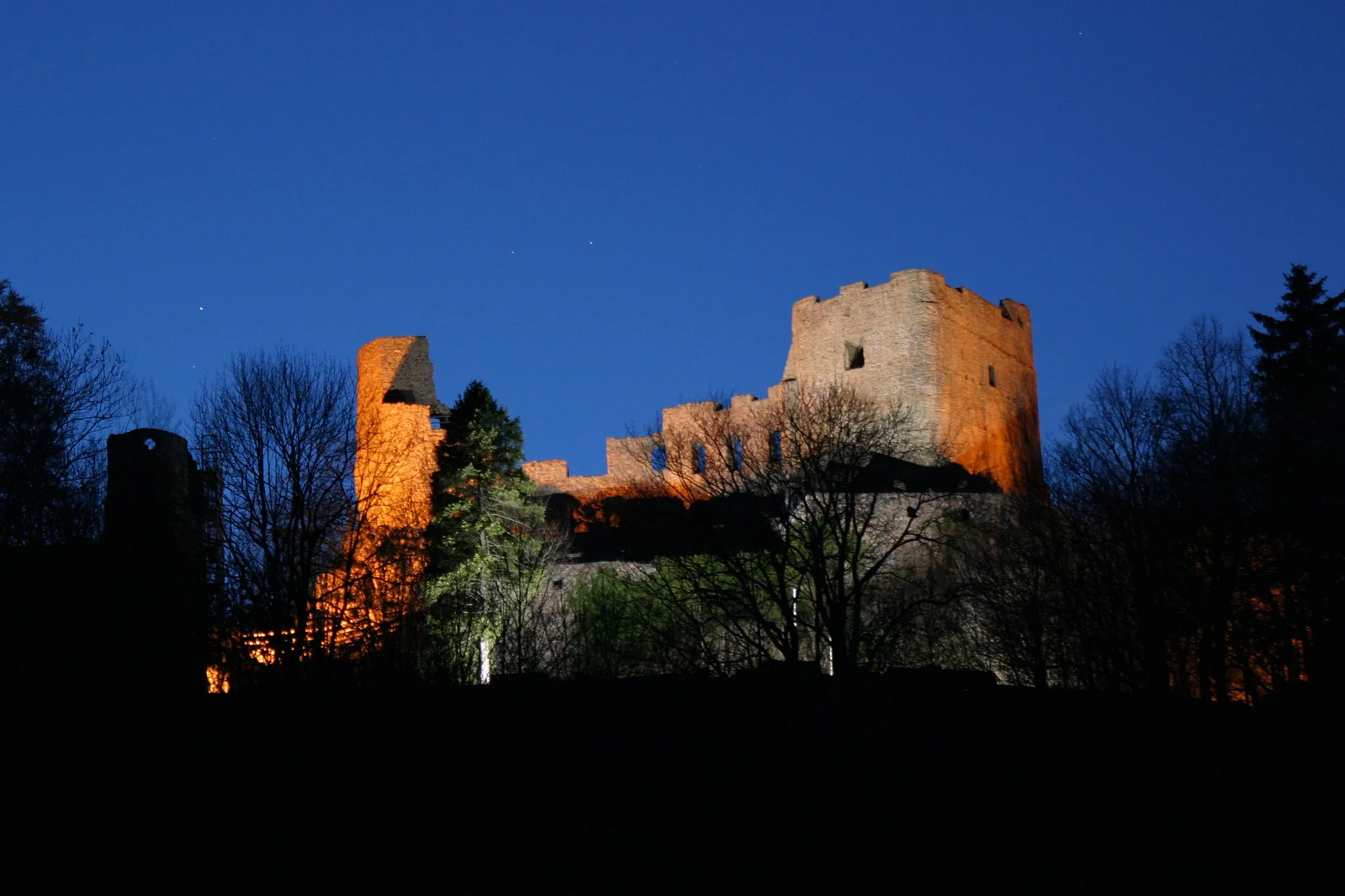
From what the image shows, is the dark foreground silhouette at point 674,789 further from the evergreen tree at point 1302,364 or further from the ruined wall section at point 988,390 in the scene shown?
the ruined wall section at point 988,390

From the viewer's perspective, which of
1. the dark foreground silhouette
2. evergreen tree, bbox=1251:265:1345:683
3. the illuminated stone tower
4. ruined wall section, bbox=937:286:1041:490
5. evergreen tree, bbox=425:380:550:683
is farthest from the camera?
ruined wall section, bbox=937:286:1041:490

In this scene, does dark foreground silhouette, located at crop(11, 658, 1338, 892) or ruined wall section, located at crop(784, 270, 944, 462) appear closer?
dark foreground silhouette, located at crop(11, 658, 1338, 892)

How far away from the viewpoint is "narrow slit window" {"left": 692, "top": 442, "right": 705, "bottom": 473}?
31.4 meters

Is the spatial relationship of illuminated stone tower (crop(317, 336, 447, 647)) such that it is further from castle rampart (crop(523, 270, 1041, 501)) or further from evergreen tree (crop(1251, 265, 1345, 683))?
evergreen tree (crop(1251, 265, 1345, 683))

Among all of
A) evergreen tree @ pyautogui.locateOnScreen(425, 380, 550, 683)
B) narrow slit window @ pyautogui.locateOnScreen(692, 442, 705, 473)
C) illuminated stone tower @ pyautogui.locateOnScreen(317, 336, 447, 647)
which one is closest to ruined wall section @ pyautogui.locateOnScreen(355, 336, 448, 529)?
illuminated stone tower @ pyautogui.locateOnScreen(317, 336, 447, 647)

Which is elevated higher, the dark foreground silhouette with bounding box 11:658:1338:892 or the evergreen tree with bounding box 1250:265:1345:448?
the evergreen tree with bounding box 1250:265:1345:448

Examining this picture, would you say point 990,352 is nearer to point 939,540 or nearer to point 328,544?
point 939,540

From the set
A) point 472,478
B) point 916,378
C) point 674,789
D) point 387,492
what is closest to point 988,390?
point 916,378

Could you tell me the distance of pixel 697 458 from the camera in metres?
33.9

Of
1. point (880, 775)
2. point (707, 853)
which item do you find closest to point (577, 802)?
point (707, 853)

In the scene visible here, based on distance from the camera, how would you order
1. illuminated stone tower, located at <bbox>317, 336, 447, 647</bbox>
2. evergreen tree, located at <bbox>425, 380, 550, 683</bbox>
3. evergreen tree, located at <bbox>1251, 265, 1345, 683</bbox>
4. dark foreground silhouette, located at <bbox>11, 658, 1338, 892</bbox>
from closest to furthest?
dark foreground silhouette, located at <bbox>11, 658, 1338, 892</bbox> < evergreen tree, located at <bbox>1251, 265, 1345, 683</bbox> < illuminated stone tower, located at <bbox>317, 336, 447, 647</bbox> < evergreen tree, located at <bbox>425, 380, 550, 683</bbox>

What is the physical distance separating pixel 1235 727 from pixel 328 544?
1592 cm

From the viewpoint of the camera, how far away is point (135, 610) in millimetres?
19156

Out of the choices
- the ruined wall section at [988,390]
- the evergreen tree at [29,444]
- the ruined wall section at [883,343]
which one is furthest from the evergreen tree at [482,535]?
the ruined wall section at [988,390]
